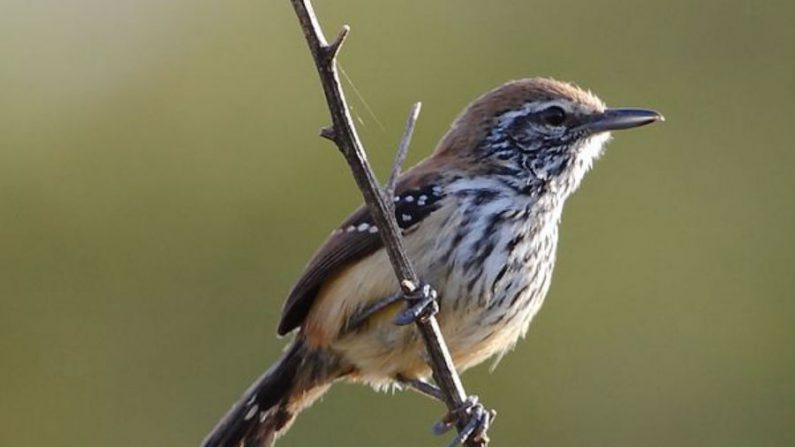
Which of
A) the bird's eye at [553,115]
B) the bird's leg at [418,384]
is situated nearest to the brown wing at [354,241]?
the bird's leg at [418,384]

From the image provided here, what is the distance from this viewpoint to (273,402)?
673 cm

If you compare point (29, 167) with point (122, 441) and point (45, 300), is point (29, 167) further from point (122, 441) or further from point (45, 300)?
point (122, 441)

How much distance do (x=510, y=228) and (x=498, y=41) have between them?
584 centimetres

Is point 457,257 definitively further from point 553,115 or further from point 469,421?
point 553,115

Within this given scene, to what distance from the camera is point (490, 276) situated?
6266 mm

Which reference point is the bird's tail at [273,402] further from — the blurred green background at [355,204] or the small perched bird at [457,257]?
the blurred green background at [355,204]

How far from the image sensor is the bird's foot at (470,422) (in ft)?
18.4

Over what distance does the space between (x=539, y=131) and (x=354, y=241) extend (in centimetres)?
91

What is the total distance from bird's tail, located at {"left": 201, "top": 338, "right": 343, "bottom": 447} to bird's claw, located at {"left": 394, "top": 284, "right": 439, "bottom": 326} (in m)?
1.49

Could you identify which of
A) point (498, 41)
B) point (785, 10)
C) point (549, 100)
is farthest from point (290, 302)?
point (785, 10)

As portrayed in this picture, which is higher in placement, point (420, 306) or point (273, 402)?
point (420, 306)

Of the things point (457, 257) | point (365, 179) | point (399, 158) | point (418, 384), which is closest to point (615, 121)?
point (457, 257)

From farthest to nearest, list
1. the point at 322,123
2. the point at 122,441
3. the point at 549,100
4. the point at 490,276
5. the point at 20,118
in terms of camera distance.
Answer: the point at 20,118, the point at 322,123, the point at 122,441, the point at 549,100, the point at 490,276

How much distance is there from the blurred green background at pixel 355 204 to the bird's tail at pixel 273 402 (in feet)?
11.0
